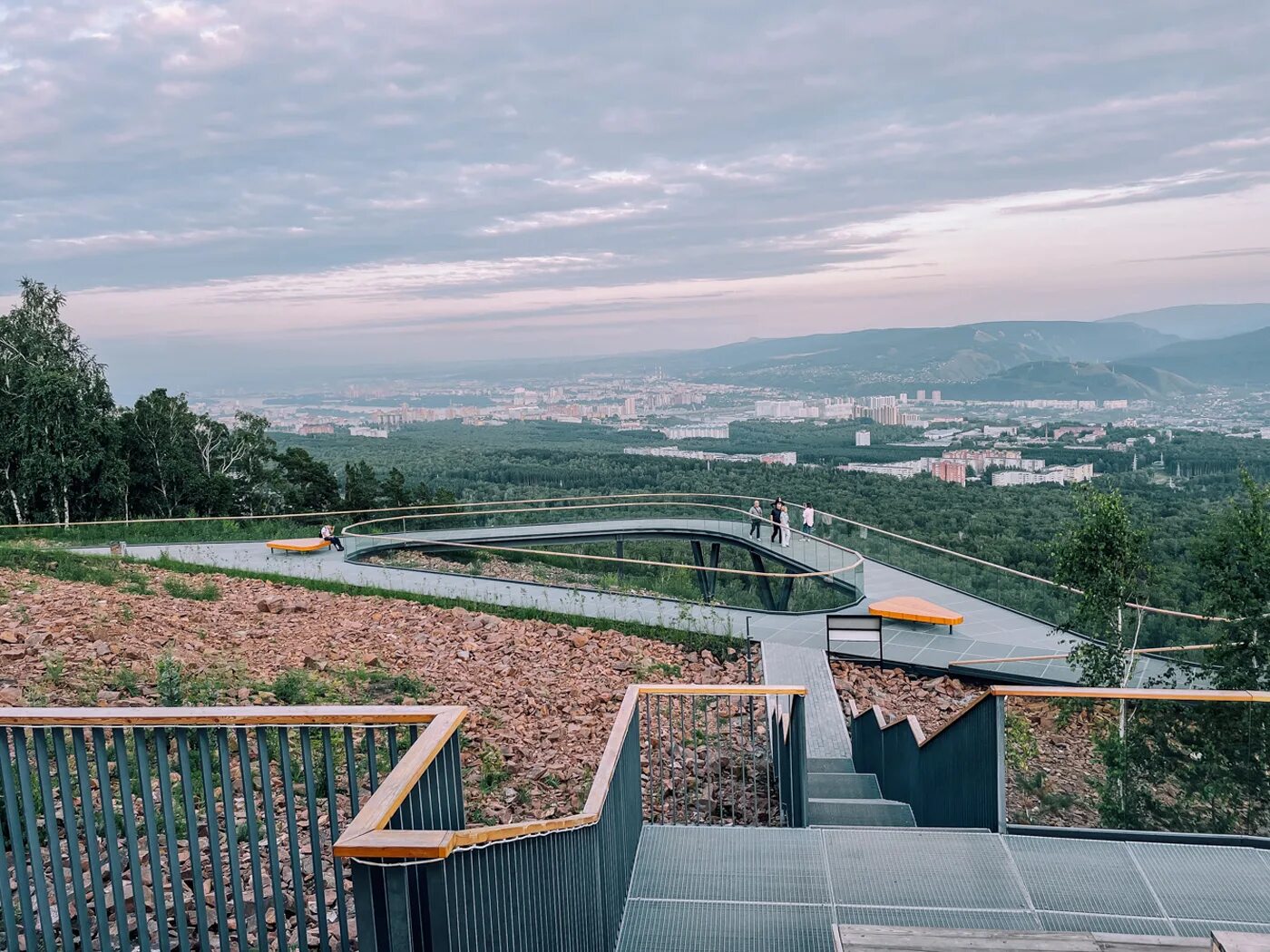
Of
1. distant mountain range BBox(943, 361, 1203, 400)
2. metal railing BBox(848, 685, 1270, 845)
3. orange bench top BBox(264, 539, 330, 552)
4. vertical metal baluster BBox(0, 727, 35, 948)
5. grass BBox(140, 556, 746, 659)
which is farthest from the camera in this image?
distant mountain range BBox(943, 361, 1203, 400)

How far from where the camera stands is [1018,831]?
16.7ft

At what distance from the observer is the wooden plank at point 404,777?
230cm

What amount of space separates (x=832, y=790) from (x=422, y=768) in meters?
6.74

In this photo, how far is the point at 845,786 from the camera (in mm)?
8664

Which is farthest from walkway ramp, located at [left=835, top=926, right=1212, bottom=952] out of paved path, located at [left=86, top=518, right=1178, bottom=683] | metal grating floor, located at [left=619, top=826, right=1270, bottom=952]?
paved path, located at [left=86, top=518, right=1178, bottom=683]

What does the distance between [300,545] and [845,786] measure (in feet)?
45.6

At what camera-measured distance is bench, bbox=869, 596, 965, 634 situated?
12.6m

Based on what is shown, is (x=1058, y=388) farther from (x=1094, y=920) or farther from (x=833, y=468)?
(x=1094, y=920)

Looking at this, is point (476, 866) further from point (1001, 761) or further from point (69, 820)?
point (1001, 761)

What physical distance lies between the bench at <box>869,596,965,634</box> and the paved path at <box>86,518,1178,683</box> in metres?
0.18

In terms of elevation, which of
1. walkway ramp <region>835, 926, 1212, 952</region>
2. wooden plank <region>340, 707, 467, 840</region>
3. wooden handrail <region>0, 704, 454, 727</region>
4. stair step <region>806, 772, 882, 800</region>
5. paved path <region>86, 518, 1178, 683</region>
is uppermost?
wooden handrail <region>0, 704, 454, 727</region>

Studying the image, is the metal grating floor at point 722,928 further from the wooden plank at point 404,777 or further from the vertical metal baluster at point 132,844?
the vertical metal baluster at point 132,844

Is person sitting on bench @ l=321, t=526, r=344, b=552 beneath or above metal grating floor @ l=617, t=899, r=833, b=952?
above

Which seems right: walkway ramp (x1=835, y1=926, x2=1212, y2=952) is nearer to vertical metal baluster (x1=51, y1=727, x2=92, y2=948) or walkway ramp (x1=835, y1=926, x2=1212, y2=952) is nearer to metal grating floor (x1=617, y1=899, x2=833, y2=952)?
metal grating floor (x1=617, y1=899, x2=833, y2=952)
